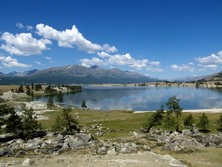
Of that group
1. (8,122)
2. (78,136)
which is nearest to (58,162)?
(78,136)

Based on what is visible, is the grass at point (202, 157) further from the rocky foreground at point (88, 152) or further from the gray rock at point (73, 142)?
the gray rock at point (73, 142)

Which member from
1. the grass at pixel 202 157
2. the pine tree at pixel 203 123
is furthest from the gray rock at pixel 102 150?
the pine tree at pixel 203 123

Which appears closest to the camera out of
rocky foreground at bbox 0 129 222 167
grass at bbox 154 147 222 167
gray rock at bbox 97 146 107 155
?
rocky foreground at bbox 0 129 222 167

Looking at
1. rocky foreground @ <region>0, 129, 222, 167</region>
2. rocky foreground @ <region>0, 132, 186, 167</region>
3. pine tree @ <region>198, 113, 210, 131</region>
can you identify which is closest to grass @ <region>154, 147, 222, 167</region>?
rocky foreground @ <region>0, 129, 222, 167</region>

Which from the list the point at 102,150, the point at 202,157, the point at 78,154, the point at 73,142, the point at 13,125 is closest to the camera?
the point at 202,157

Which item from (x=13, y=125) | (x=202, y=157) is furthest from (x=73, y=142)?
(x=202, y=157)

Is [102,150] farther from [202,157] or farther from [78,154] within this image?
[202,157]

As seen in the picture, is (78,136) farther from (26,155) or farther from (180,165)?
(180,165)

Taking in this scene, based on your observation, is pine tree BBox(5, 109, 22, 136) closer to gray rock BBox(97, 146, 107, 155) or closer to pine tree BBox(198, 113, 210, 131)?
gray rock BBox(97, 146, 107, 155)

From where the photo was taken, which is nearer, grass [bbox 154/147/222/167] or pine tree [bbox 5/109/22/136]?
grass [bbox 154/147/222/167]

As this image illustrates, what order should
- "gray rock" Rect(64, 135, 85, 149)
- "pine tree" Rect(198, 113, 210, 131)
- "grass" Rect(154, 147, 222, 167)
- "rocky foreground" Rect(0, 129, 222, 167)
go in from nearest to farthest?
"rocky foreground" Rect(0, 129, 222, 167), "grass" Rect(154, 147, 222, 167), "gray rock" Rect(64, 135, 85, 149), "pine tree" Rect(198, 113, 210, 131)

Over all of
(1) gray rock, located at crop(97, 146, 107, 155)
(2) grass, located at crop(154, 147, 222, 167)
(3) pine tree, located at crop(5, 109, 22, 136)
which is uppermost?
(3) pine tree, located at crop(5, 109, 22, 136)

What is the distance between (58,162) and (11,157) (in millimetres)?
10490

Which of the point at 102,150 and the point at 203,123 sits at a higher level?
the point at 102,150
